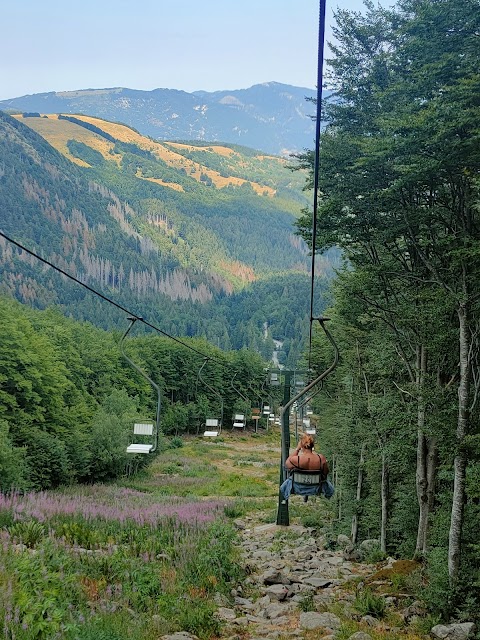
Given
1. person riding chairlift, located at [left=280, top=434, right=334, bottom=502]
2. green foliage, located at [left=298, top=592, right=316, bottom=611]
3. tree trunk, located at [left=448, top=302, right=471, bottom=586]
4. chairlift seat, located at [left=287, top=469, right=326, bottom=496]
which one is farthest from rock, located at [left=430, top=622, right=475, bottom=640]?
chairlift seat, located at [left=287, top=469, right=326, bottom=496]

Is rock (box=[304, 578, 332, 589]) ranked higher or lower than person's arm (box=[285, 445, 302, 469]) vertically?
lower

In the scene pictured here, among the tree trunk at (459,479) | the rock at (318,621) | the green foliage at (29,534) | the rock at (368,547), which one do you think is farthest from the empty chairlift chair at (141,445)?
the tree trunk at (459,479)

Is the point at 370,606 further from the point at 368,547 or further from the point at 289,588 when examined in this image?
the point at 368,547

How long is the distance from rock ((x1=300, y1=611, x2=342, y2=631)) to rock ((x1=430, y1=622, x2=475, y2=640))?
1751 mm

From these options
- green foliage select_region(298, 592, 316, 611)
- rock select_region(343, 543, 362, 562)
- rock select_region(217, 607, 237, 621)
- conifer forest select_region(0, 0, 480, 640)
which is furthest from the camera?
rock select_region(343, 543, 362, 562)

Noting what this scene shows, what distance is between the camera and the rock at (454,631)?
11.0m

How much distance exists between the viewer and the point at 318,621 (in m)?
11.9

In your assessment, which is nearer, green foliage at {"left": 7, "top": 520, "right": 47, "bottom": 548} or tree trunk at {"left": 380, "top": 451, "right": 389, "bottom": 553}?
green foliage at {"left": 7, "top": 520, "right": 47, "bottom": 548}

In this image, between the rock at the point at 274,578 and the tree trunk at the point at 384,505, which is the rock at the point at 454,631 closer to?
Answer: the rock at the point at 274,578

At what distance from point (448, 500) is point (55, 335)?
5001 cm

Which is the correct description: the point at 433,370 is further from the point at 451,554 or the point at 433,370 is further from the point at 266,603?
the point at 266,603

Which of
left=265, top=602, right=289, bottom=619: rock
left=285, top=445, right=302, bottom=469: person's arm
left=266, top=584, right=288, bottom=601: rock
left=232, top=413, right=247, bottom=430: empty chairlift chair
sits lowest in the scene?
left=266, top=584, right=288, bottom=601: rock

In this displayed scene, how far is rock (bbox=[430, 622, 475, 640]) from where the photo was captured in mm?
11039

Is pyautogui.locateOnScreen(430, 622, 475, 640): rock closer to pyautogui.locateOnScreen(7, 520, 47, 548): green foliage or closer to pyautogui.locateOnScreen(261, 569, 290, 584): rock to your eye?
pyautogui.locateOnScreen(261, 569, 290, 584): rock
